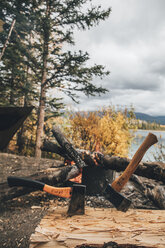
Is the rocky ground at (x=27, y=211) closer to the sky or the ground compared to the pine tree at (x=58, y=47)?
closer to the ground

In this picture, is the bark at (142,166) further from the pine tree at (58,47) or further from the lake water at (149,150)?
the pine tree at (58,47)

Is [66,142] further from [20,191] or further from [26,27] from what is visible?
[26,27]

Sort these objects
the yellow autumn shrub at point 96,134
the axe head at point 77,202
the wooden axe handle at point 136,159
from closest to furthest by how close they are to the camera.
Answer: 1. the axe head at point 77,202
2. the wooden axe handle at point 136,159
3. the yellow autumn shrub at point 96,134

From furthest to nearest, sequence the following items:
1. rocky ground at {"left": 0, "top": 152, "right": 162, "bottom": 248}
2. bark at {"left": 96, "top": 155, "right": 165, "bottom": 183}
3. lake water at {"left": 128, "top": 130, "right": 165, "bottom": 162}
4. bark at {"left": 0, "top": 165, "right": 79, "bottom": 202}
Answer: lake water at {"left": 128, "top": 130, "right": 165, "bottom": 162} → bark at {"left": 96, "top": 155, "right": 165, "bottom": 183} → bark at {"left": 0, "top": 165, "right": 79, "bottom": 202} → rocky ground at {"left": 0, "top": 152, "right": 162, "bottom": 248}

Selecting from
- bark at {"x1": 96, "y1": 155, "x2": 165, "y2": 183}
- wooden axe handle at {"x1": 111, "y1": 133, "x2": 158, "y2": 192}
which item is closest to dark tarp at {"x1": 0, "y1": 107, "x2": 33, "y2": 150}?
wooden axe handle at {"x1": 111, "y1": 133, "x2": 158, "y2": 192}

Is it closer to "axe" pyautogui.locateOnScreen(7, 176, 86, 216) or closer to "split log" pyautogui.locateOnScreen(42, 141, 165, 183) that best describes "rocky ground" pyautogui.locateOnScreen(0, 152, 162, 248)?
"axe" pyautogui.locateOnScreen(7, 176, 86, 216)

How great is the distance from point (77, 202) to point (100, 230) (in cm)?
40

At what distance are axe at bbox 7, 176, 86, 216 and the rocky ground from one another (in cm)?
27

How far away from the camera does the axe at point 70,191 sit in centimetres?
154

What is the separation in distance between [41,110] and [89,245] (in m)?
8.80

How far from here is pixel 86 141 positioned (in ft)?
24.9

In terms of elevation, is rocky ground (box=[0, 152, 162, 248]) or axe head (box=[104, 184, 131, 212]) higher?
axe head (box=[104, 184, 131, 212])

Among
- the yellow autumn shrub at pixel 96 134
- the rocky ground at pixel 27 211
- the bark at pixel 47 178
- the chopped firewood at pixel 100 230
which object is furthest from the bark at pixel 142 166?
the yellow autumn shrub at pixel 96 134

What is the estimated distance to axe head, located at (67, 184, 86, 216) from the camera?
1530 millimetres
